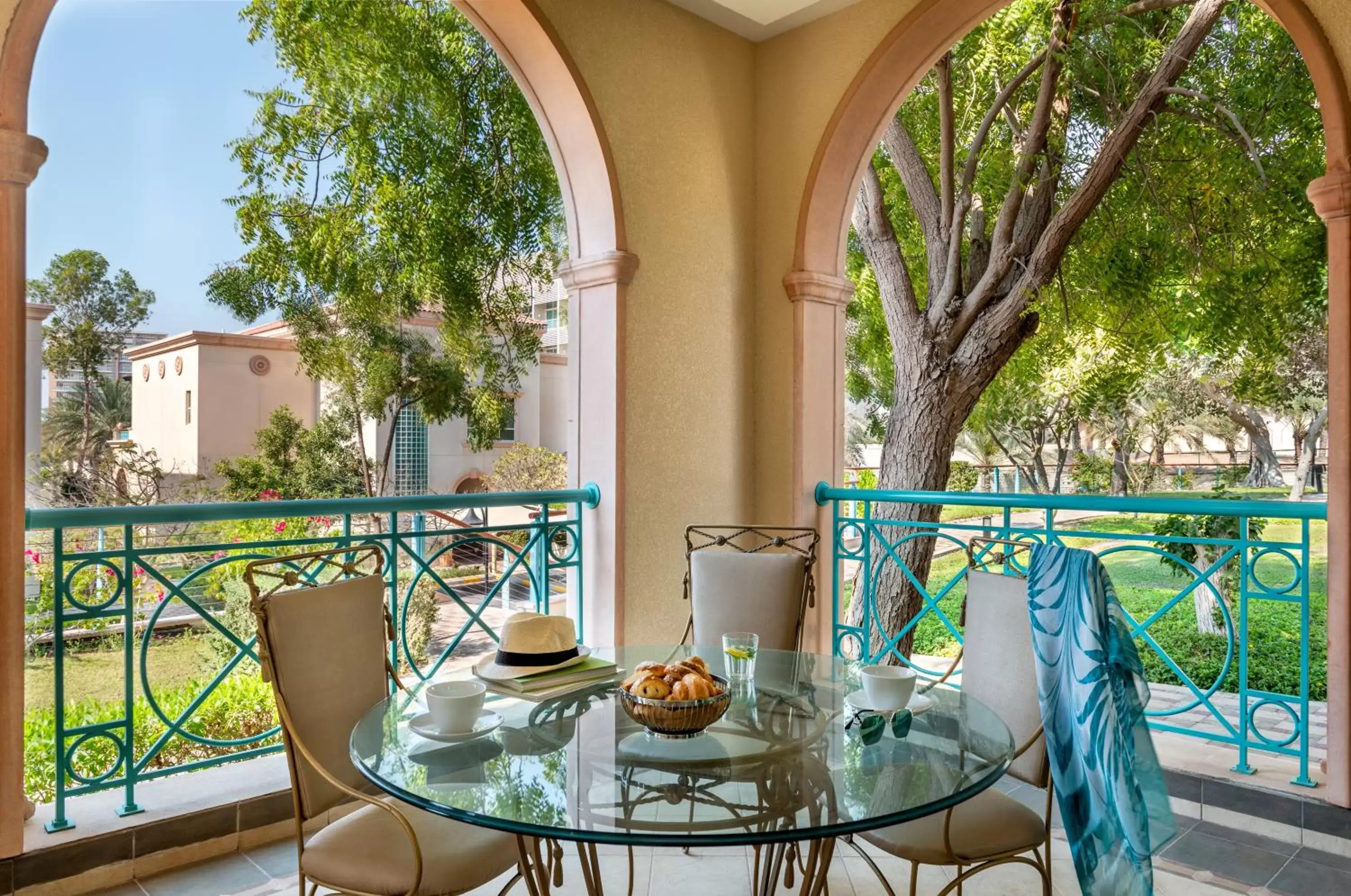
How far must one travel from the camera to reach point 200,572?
2.22 m

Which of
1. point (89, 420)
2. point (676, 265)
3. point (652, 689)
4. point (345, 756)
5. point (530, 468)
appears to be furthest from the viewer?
point (530, 468)

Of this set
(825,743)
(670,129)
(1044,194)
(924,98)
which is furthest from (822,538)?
(924,98)

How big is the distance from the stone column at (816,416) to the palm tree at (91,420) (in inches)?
436

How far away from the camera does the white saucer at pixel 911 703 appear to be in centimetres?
161

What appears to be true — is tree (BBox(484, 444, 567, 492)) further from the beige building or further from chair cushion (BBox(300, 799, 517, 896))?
chair cushion (BBox(300, 799, 517, 896))

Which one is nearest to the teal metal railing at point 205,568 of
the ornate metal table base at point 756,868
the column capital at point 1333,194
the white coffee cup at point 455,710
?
the white coffee cup at point 455,710

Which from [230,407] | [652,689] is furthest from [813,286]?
[230,407]

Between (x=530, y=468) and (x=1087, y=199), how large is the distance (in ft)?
29.6

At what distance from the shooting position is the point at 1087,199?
4.72m

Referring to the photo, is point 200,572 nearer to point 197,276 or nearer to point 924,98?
point 924,98

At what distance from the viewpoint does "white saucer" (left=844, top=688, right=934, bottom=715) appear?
1609mm

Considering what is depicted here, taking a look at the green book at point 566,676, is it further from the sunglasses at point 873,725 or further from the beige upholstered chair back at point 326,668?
the sunglasses at point 873,725

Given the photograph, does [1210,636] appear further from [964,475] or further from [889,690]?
[889,690]

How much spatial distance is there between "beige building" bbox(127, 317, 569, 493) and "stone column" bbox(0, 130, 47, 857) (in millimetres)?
10715
